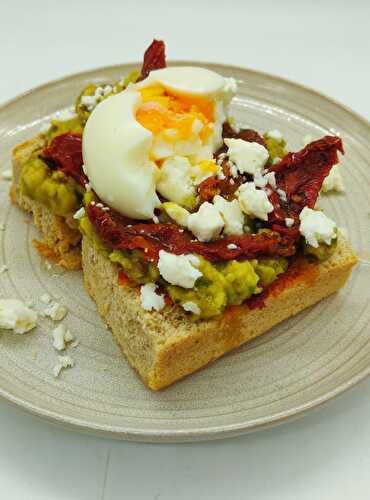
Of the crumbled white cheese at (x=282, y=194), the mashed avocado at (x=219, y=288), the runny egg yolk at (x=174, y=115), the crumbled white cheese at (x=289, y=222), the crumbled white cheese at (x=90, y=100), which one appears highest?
the runny egg yolk at (x=174, y=115)

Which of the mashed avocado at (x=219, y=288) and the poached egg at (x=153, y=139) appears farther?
the poached egg at (x=153, y=139)

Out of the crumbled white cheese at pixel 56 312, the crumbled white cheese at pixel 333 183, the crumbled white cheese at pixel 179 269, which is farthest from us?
the crumbled white cheese at pixel 333 183

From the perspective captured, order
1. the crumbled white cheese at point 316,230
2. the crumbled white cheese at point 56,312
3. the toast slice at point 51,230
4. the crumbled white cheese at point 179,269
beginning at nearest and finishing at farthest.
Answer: the crumbled white cheese at point 179,269
the crumbled white cheese at point 316,230
the crumbled white cheese at point 56,312
the toast slice at point 51,230

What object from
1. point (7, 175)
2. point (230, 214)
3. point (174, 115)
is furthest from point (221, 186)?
point (7, 175)

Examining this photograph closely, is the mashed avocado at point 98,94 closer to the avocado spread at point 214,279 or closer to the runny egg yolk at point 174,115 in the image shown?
the runny egg yolk at point 174,115

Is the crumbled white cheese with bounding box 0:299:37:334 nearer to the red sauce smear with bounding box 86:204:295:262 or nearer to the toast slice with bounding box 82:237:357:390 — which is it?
the toast slice with bounding box 82:237:357:390

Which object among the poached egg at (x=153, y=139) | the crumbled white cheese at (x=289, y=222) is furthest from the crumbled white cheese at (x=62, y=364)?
the crumbled white cheese at (x=289, y=222)

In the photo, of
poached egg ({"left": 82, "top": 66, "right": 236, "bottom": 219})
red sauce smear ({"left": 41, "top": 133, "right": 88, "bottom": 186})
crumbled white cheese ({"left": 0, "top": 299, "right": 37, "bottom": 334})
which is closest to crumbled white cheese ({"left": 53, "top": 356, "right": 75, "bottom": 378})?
crumbled white cheese ({"left": 0, "top": 299, "right": 37, "bottom": 334})
